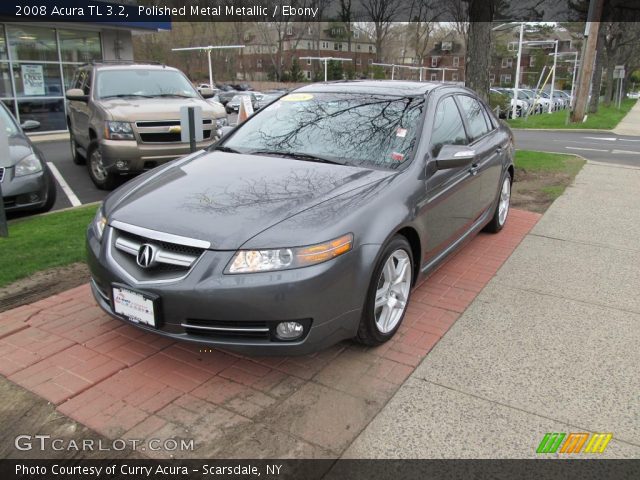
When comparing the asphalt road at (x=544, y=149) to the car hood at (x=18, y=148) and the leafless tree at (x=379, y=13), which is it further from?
the leafless tree at (x=379, y=13)

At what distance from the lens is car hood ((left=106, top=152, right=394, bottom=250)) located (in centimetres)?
298

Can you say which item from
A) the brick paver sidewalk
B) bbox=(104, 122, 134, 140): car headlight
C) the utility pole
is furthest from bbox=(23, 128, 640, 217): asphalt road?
the brick paver sidewalk

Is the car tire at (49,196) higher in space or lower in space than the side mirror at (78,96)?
lower

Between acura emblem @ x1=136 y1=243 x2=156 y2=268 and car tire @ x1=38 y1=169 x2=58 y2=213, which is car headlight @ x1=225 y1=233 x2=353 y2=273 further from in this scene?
car tire @ x1=38 y1=169 x2=58 y2=213

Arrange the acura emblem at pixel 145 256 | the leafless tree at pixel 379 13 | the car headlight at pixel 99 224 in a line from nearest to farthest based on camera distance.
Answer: the acura emblem at pixel 145 256, the car headlight at pixel 99 224, the leafless tree at pixel 379 13

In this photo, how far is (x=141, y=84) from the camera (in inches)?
347

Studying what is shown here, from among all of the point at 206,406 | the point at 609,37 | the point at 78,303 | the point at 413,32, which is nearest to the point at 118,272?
the point at 206,406

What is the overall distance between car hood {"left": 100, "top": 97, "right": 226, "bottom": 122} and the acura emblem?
16.9 ft

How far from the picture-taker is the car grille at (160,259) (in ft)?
9.50

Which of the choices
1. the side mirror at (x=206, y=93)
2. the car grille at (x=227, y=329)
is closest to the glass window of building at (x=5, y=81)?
the side mirror at (x=206, y=93)

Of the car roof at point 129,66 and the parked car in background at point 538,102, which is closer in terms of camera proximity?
the car roof at point 129,66

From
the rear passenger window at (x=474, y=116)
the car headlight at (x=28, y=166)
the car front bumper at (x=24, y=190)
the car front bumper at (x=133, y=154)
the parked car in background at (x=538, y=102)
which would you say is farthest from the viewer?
the parked car in background at (x=538, y=102)

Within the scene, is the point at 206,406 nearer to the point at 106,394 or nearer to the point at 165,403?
the point at 165,403

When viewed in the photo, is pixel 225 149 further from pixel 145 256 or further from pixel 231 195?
pixel 145 256
